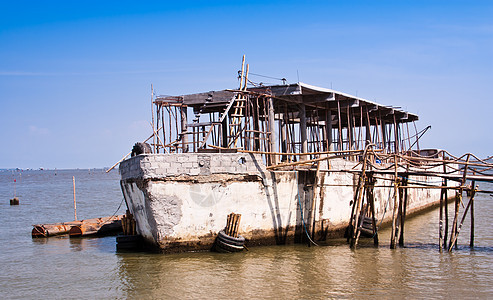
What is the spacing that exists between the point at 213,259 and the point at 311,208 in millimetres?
4451

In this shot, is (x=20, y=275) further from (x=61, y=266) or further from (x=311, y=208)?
(x=311, y=208)

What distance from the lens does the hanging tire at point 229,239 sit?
14375 millimetres

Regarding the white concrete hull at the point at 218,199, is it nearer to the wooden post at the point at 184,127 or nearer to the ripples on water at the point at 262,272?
the ripples on water at the point at 262,272

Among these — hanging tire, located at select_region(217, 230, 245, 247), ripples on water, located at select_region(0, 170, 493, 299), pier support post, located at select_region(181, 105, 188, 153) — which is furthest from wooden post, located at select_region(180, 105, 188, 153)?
hanging tire, located at select_region(217, 230, 245, 247)

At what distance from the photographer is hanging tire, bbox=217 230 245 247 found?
14375 mm

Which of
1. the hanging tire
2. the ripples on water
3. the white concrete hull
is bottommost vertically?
the ripples on water

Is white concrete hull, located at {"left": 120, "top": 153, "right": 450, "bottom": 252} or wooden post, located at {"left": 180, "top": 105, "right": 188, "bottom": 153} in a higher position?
wooden post, located at {"left": 180, "top": 105, "right": 188, "bottom": 153}

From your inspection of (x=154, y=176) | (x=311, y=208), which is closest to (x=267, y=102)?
(x=311, y=208)

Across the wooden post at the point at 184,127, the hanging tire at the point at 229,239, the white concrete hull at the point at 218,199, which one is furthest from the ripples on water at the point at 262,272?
the wooden post at the point at 184,127

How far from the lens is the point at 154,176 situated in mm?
14211

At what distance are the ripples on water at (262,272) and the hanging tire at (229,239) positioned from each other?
367mm

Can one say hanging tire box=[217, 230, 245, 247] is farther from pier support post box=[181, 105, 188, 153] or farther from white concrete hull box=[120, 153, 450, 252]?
pier support post box=[181, 105, 188, 153]

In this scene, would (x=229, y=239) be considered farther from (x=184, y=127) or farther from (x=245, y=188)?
(x=184, y=127)

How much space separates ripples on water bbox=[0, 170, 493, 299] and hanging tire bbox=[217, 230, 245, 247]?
0.37 metres
